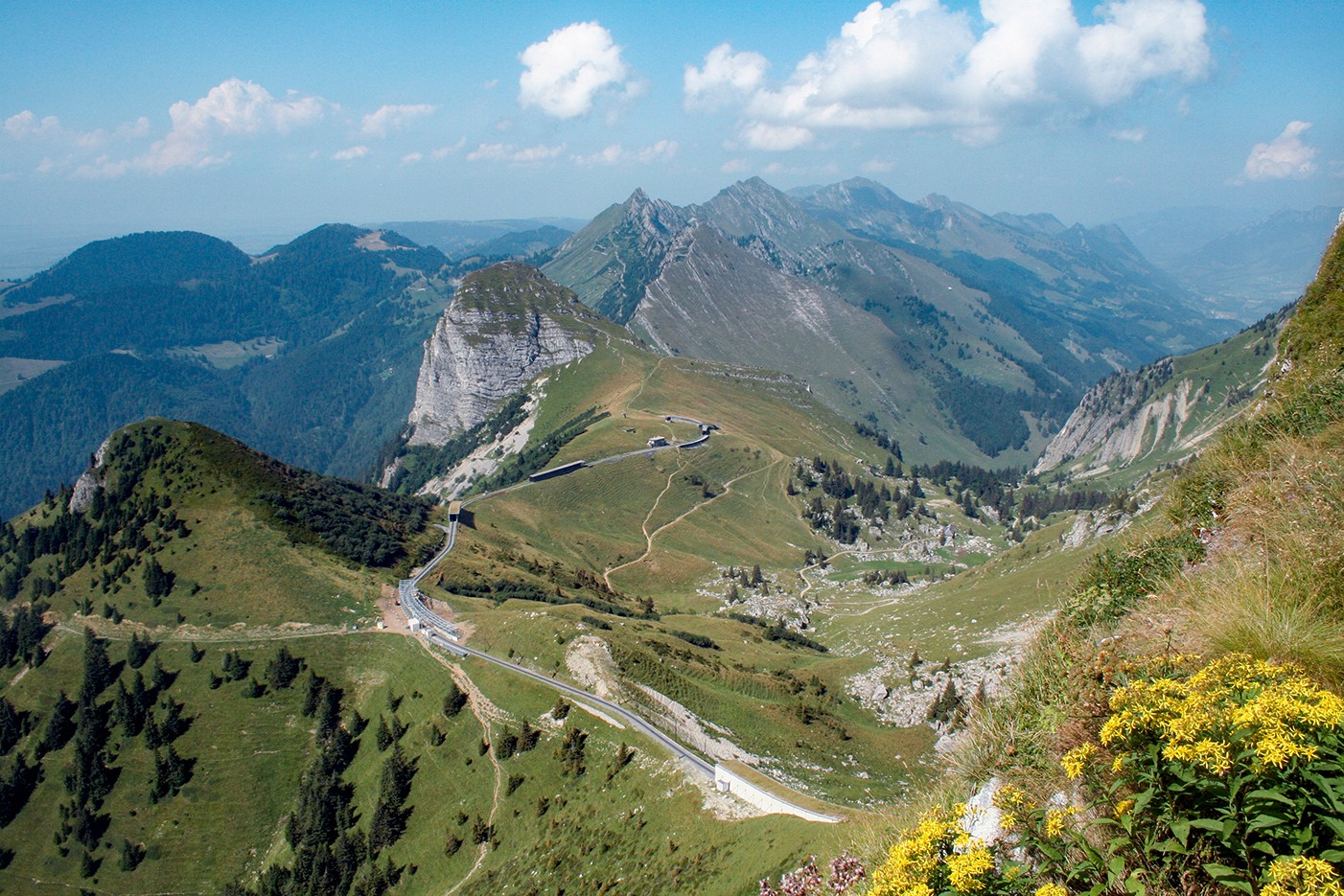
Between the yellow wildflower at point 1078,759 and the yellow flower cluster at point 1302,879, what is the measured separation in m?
1.96

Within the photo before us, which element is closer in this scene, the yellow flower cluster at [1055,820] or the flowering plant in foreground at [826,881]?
the yellow flower cluster at [1055,820]

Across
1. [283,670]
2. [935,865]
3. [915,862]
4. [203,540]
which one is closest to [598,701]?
[283,670]

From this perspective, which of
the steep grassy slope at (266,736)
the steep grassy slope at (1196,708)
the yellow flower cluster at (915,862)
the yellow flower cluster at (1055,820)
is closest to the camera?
the steep grassy slope at (1196,708)

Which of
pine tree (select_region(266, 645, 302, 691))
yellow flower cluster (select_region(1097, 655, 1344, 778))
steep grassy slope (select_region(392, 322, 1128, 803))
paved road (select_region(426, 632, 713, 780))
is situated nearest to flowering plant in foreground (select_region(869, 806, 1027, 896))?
yellow flower cluster (select_region(1097, 655, 1344, 778))

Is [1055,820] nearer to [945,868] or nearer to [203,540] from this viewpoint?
[945,868]

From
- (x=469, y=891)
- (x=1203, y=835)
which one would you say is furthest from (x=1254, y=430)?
(x=469, y=891)

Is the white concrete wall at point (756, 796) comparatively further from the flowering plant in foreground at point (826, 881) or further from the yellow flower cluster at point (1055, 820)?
the yellow flower cluster at point (1055, 820)

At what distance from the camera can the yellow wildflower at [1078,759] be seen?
7498 mm

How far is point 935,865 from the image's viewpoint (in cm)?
786

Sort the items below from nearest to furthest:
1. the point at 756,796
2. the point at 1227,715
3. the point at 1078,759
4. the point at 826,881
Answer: the point at 1227,715, the point at 1078,759, the point at 826,881, the point at 756,796

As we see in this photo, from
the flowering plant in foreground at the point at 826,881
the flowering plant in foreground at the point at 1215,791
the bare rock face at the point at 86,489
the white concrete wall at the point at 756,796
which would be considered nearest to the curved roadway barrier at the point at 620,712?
the white concrete wall at the point at 756,796

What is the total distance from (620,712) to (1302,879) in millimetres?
51700

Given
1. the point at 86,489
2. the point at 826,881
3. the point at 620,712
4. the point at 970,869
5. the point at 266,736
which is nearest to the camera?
the point at 970,869

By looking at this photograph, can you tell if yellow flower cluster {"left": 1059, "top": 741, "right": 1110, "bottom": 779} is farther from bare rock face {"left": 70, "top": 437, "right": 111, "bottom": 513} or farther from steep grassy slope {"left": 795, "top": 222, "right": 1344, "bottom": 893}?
bare rock face {"left": 70, "top": 437, "right": 111, "bottom": 513}
